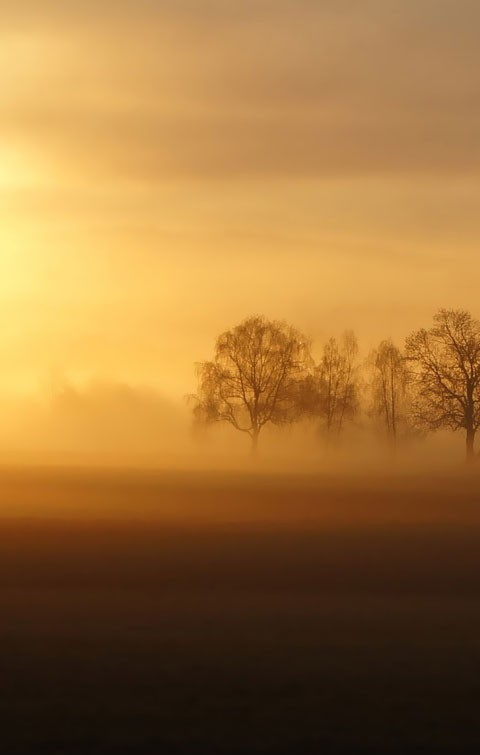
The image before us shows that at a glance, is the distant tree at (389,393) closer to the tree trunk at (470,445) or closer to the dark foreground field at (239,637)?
the tree trunk at (470,445)

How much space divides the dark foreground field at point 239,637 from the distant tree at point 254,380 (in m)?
42.0

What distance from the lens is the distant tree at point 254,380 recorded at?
73.6m

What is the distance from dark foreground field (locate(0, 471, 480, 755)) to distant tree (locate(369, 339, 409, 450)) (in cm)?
5005

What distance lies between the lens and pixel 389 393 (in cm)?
8200

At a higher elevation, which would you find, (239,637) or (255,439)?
(255,439)

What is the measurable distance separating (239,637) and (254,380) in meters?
59.3

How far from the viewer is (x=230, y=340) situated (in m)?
76.0

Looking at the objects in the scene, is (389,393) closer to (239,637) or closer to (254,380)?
(254,380)

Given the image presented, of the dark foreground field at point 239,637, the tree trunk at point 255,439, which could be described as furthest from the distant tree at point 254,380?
the dark foreground field at point 239,637

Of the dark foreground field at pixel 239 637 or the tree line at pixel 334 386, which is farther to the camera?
the tree line at pixel 334 386

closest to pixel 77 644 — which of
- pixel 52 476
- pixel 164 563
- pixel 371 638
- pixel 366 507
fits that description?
pixel 371 638

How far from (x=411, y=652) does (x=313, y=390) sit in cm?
6167

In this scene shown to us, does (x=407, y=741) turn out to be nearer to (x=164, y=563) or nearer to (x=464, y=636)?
(x=464, y=636)

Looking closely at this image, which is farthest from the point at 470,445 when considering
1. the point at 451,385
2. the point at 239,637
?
the point at 239,637
